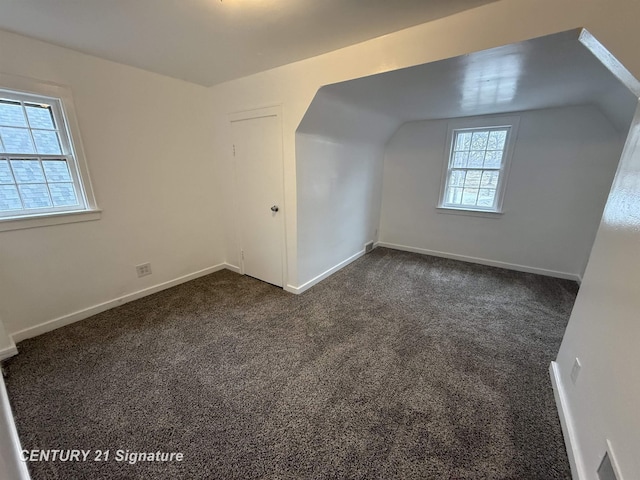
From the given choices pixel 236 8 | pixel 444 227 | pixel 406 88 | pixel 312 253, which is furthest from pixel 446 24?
pixel 444 227

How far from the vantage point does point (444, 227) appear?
411 cm

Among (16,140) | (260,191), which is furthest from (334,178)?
(16,140)

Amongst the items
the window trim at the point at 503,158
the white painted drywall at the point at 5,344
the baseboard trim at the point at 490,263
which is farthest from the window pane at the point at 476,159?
the white painted drywall at the point at 5,344

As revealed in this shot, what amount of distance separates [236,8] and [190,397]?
2.39 metres

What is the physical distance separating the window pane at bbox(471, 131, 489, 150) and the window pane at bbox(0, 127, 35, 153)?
494 centimetres

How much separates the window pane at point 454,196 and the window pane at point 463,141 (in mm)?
609

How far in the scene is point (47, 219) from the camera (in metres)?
2.10

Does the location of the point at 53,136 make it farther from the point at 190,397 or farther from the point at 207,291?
the point at 190,397

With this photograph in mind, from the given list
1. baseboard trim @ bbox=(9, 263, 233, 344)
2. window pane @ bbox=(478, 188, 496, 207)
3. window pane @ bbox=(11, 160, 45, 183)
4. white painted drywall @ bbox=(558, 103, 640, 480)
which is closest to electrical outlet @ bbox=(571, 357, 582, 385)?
white painted drywall @ bbox=(558, 103, 640, 480)

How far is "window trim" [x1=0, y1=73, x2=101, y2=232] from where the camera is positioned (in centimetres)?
188

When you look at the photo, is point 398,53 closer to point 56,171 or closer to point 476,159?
point 476,159

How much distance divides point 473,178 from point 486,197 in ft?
1.12

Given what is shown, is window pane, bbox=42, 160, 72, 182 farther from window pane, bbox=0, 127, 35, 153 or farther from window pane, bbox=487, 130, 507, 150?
window pane, bbox=487, 130, 507, 150

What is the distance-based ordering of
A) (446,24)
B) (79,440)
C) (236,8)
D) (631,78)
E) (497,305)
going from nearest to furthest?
(631,78), (79,440), (236,8), (446,24), (497,305)
